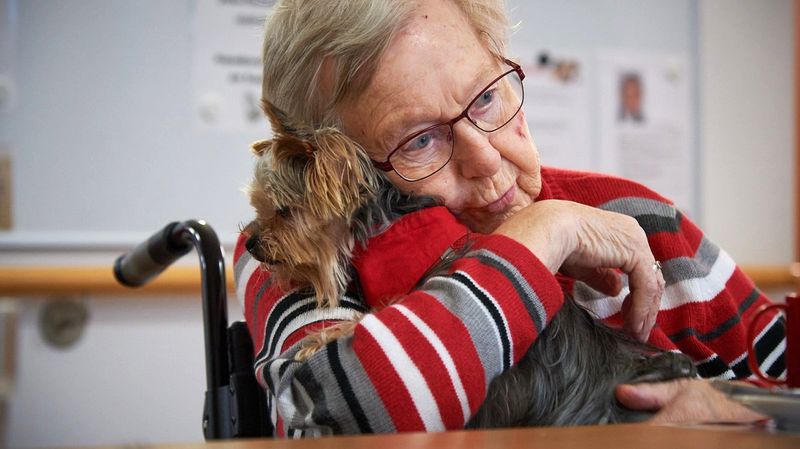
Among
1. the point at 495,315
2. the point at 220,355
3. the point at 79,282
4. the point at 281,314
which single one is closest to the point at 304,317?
the point at 281,314

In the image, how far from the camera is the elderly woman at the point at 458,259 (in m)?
0.90

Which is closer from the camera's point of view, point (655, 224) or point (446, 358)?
point (446, 358)

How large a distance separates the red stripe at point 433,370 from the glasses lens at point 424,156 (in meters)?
0.31

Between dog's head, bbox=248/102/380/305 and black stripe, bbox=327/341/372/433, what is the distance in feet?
0.56

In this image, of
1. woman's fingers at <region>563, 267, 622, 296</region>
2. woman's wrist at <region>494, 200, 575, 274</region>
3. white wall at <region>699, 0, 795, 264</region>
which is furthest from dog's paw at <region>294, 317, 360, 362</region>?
white wall at <region>699, 0, 795, 264</region>

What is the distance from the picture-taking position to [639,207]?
1.30 metres

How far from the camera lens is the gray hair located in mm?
1090

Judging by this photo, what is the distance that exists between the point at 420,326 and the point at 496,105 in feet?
1.34

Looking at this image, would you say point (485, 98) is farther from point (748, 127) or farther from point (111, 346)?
point (748, 127)

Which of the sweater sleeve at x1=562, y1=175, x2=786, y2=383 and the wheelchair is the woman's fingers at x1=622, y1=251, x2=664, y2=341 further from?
the wheelchair

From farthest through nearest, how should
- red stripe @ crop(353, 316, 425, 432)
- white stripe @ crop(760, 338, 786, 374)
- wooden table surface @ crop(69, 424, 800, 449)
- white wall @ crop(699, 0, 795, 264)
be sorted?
white wall @ crop(699, 0, 795, 264) → white stripe @ crop(760, 338, 786, 374) → red stripe @ crop(353, 316, 425, 432) → wooden table surface @ crop(69, 424, 800, 449)

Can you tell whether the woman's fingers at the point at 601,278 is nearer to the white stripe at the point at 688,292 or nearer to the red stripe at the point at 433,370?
the white stripe at the point at 688,292

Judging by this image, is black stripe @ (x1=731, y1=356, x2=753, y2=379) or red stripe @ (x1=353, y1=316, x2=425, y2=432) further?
black stripe @ (x1=731, y1=356, x2=753, y2=379)

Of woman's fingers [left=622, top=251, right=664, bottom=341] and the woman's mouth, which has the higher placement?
the woman's mouth
